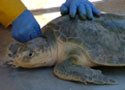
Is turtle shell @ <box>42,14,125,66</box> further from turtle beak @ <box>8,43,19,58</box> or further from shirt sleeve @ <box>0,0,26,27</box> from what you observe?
shirt sleeve @ <box>0,0,26,27</box>

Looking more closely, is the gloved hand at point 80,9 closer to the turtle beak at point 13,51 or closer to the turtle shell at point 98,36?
the turtle shell at point 98,36

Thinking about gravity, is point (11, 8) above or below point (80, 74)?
above

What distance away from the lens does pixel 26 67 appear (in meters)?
1.55

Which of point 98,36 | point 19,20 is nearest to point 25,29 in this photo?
point 19,20

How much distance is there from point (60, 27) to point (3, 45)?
2.15 feet

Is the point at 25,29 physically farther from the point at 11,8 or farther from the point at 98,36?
the point at 98,36

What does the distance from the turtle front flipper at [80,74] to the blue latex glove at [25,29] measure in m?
0.46

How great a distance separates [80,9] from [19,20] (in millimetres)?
558

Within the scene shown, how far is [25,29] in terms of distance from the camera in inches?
71.3

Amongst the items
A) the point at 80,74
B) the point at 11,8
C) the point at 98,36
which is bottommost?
the point at 80,74

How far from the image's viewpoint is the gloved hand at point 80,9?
1592mm

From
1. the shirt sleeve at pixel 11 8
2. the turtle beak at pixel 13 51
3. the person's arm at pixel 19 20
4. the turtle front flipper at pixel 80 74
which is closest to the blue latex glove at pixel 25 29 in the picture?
the person's arm at pixel 19 20

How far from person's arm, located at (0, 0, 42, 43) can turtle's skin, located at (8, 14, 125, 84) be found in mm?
229

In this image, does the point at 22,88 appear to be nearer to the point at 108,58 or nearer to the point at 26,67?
the point at 26,67
